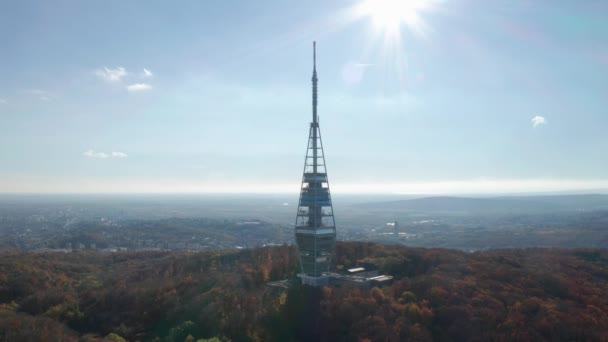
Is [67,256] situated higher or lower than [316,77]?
lower

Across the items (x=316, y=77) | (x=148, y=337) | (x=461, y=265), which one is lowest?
(x=148, y=337)

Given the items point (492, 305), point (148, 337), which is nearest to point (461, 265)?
point (492, 305)

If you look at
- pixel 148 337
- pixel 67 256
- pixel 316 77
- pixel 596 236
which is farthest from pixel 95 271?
pixel 596 236

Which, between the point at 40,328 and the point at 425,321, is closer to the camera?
the point at 40,328

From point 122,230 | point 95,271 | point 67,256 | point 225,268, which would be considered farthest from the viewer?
point 122,230

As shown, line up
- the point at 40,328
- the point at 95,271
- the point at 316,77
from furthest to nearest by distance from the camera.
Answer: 1. the point at 95,271
2. the point at 316,77
3. the point at 40,328

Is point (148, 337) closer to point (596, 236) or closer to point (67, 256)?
point (67, 256)
